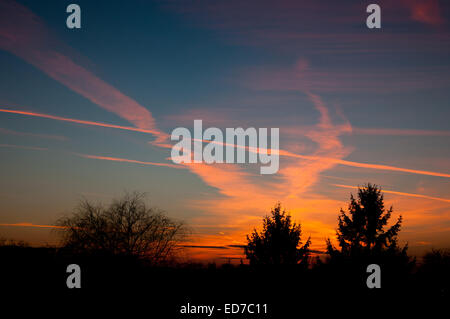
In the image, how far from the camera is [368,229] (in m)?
31.2

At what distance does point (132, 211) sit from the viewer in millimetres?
48188

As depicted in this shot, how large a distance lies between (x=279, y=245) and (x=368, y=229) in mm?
8287

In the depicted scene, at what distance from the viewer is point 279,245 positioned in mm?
28172

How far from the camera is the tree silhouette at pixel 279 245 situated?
91.9ft

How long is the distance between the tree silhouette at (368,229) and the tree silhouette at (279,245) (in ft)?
14.4

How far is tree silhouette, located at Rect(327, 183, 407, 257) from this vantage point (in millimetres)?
30750

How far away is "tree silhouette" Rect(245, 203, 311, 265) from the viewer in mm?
28000

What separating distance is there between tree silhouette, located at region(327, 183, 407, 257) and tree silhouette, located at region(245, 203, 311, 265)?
440cm

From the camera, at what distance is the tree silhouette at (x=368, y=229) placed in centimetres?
3075

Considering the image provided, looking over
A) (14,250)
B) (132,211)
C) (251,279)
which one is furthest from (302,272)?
(14,250)
